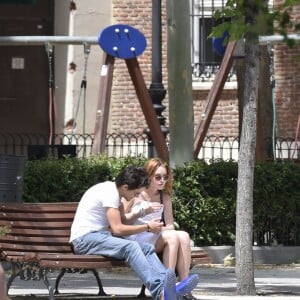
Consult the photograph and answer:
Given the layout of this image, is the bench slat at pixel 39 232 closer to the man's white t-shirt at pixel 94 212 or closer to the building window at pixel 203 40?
the man's white t-shirt at pixel 94 212

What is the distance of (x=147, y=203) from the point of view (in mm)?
9805

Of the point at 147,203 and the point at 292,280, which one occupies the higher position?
the point at 147,203

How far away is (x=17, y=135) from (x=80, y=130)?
1356 millimetres

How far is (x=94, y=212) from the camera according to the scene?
9.40 m

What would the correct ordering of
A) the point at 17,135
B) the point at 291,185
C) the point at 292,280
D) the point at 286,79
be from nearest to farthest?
1. the point at 292,280
2. the point at 291,185
3. the point at 17,135
4. the point at 286,79

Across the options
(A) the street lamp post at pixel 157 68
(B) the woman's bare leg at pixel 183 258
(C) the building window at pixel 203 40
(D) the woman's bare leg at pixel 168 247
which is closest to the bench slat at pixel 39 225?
(D) the woman's bare leg at pixel 168 247

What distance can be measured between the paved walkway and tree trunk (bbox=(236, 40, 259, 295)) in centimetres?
20

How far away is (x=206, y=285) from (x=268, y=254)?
2.37 meters

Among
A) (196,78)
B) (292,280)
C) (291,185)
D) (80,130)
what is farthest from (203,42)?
(292,280)

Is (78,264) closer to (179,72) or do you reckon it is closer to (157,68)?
(179,72)

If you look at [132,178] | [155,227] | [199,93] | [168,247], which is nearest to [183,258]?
[168,247]

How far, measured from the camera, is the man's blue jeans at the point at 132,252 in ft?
29.3

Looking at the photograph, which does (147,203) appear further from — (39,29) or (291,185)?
(39,29)

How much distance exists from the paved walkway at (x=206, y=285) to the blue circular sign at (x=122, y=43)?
2.86m
